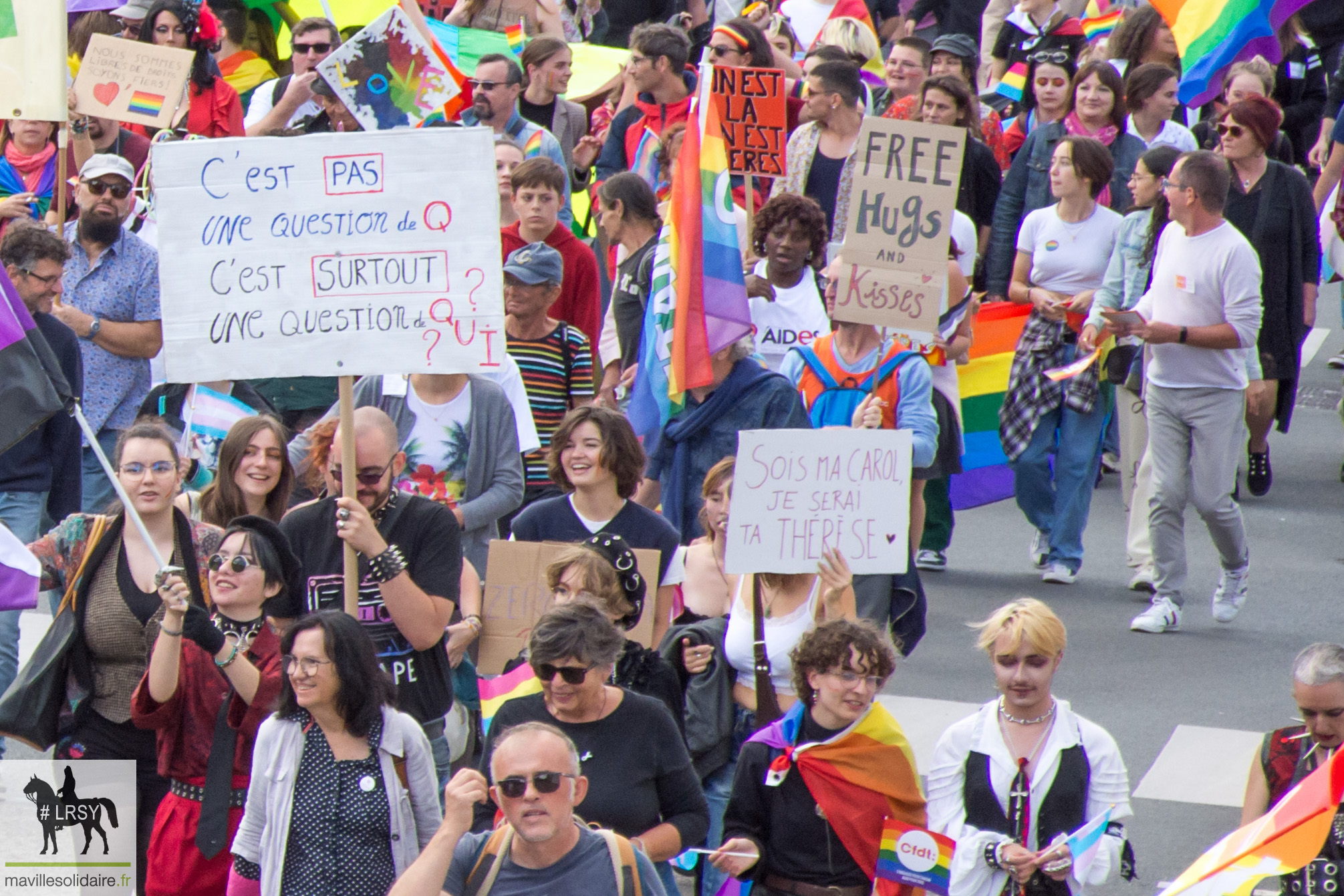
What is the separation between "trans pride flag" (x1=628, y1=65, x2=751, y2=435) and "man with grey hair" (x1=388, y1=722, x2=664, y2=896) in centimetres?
352

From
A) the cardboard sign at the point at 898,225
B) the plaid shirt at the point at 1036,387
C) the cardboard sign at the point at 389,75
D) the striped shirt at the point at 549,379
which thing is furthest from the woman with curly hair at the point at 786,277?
the cardboard sign at the point at 389,75

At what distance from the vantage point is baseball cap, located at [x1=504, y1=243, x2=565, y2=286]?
333 inches

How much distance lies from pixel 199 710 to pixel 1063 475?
5625 mm

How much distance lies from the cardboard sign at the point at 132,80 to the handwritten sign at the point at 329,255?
196 inches

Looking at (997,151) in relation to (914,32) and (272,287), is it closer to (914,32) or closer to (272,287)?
(914,32)

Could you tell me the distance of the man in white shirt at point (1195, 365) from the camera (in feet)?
29.8

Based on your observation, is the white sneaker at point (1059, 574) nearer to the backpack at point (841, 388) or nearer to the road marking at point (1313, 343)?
the backpack at point (841, 388)

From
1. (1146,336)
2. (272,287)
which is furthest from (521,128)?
(272,287)

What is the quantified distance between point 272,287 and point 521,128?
5881mm

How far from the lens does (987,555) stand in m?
11.2

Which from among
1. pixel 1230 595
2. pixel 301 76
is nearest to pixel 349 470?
pixel 1230 595

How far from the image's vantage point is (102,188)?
8945mm

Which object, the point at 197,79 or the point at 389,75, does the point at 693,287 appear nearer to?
the point at 389,75

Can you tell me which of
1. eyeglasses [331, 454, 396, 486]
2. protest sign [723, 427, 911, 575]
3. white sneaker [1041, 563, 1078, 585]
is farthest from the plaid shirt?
eyeglasses [331, 454, 396, 486]
